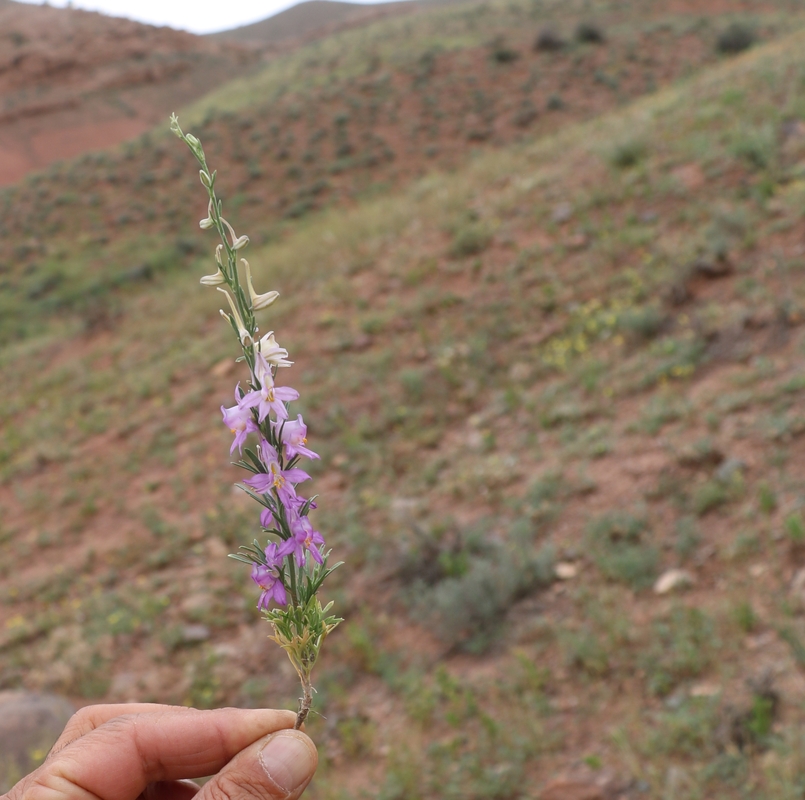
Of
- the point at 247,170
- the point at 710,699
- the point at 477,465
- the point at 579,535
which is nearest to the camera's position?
the point at 710,699

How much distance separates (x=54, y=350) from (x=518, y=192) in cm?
982

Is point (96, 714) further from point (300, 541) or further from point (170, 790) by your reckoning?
point (300, 541)

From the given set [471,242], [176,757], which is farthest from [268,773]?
[471,242]

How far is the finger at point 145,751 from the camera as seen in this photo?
1.49 meters

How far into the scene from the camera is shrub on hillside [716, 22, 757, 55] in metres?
23.4

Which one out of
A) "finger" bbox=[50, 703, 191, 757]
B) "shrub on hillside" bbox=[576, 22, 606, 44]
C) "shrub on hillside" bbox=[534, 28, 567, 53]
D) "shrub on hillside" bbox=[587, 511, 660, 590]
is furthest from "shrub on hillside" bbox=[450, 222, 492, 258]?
"shrub on hillside" bbox=[576, 22, 606, 44]

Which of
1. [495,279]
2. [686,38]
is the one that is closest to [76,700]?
[495,279]

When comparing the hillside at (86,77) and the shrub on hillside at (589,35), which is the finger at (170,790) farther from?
the hillside at (86,77)

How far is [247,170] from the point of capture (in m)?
24.5

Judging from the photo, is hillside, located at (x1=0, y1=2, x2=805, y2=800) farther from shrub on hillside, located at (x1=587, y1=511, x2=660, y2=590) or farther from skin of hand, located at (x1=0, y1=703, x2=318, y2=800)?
skin of hand, located at (x1=0, y1=703, x2=318, y2=800)

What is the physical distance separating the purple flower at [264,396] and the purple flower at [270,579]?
24 cm

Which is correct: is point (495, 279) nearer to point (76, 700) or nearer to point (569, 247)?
point (569, 247)

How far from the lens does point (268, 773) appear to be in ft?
4.84

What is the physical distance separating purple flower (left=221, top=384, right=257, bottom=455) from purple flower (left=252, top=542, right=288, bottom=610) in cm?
21
